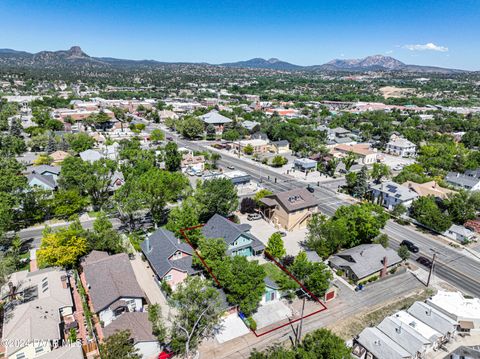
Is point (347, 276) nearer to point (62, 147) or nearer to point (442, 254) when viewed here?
point (442, 254)

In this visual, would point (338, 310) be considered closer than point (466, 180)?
Yes

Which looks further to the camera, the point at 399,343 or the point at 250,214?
the point at 250,214

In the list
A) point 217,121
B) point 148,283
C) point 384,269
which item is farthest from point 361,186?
point 217,121

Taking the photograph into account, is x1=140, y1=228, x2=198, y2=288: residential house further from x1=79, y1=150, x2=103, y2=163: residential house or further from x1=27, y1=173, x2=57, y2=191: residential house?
x1=79, y1=150, x2=103, y2=163: residential house

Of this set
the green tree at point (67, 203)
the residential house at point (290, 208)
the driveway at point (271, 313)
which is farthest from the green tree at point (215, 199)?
the green tree at point (67, 203)

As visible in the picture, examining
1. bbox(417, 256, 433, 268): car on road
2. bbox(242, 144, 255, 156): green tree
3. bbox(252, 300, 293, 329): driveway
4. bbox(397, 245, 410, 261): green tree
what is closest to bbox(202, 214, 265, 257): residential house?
bbox(252, 300, 293, 329): driveway

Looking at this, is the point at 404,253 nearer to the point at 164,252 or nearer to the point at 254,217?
the point at 254,217

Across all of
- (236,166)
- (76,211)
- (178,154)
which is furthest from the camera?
(236,166)

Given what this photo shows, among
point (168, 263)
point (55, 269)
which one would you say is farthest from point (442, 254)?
point (55, 269)
